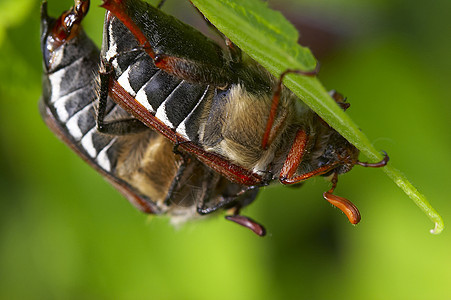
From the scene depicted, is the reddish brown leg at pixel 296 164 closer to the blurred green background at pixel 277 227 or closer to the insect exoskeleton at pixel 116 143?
the insect exoskeleton at pixel 116 143

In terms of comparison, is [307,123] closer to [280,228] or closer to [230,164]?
[230,164]

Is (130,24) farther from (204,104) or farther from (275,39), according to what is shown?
(275,39)

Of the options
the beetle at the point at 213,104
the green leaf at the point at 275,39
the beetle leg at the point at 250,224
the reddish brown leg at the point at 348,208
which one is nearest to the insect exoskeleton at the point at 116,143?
the beetle leg at the point at 250,224

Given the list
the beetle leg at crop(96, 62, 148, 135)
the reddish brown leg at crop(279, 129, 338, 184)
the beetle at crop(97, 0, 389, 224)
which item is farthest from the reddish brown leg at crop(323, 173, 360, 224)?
the beetle leg at crop(96, 62, 148, 135)

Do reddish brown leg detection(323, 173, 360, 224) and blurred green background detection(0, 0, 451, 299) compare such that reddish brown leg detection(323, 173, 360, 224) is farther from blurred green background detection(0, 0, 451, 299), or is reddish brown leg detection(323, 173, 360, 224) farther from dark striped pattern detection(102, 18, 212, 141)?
blurred green background detection(0, 0, 451, 299)

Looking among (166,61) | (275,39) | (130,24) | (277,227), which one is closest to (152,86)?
(166,61)
